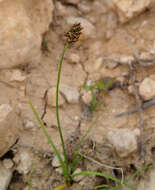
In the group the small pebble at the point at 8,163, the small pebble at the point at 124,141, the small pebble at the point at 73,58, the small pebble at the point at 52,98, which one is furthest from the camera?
the small pebble at the point at 73,58

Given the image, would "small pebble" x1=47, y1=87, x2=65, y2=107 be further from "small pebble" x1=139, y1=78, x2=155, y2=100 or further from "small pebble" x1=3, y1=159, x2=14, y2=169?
"small pebble" x1=139, y1=78, x2=155, y2=100

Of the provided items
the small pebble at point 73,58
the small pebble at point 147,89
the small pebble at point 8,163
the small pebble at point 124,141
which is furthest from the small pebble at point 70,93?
the small pebble at point 8,163

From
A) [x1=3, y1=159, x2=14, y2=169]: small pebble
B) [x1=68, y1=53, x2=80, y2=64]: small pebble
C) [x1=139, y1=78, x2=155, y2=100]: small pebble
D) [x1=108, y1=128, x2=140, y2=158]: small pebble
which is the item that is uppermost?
[x1=68, y1=53, x2=80, y2=64]: small pebble

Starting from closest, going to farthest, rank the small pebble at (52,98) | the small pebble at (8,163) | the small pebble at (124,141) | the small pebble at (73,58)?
1. the small pebble at (8,163)
2. the small pebble at (124,141)
3. the small pebble at (52,98)
4. the small pebble at (73,58)

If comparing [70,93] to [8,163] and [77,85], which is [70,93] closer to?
[77,85]

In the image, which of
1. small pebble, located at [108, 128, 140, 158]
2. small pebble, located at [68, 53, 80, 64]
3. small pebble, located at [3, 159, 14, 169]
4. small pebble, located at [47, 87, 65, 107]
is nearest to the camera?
small pebble, located at [3, 159, 14, 169]

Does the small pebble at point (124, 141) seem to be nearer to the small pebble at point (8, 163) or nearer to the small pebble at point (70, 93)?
the small pebble at point (70, 93)

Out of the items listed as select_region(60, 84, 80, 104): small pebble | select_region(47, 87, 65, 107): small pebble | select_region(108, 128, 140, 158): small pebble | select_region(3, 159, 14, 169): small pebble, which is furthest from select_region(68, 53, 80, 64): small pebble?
select_region(3, 159, 14, 169): small pebble

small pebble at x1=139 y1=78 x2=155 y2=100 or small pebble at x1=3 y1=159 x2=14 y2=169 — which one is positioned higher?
small pebble at x1=139 y1=78 x2=155 y2=100

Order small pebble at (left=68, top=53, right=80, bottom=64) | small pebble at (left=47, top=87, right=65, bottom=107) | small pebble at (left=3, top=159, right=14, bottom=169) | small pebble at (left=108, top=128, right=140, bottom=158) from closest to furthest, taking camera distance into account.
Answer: small pebble at (left=3, top=159, right=14, bottom=169) < small pebble at (left=108, top=128, right=140, bottom=158) < small pebble at (left=47, top=87, right=65, bottom=107) < small pebble at (left=68, top=53, right=80, bottom=64)

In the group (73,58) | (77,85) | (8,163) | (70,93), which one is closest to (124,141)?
(70,93)
